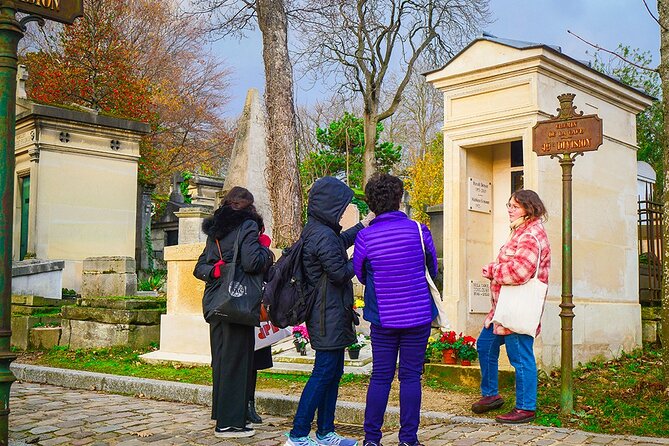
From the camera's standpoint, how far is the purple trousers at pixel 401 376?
15.4 ft

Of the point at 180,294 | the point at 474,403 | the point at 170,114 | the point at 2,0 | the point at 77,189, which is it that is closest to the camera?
the point at 2,0

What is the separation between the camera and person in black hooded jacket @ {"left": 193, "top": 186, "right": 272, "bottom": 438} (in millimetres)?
5547

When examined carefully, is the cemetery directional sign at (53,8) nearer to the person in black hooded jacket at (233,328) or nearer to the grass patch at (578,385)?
the person in black hooded jacket at (233,328)

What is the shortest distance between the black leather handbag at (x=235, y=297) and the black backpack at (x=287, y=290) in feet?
1.55

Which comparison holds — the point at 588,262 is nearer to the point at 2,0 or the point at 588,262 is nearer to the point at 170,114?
the point at 2,0

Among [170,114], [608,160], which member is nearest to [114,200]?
[608,160]

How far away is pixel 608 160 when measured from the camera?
883 cm

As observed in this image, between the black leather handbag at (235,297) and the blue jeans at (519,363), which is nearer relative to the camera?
the black leather handbag at (235,297)

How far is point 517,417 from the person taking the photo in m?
5.52

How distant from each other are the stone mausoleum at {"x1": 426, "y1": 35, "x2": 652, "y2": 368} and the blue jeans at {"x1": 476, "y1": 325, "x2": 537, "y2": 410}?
1653 millimetres

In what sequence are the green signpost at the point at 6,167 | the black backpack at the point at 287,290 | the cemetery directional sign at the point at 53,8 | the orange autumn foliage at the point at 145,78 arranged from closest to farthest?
the green signpost at the point at 6,167 → the cemetery directional sign at the point at 53,8 → the black backpack at the point at 287,290 → the orange autumn foliage at the point at 145,78

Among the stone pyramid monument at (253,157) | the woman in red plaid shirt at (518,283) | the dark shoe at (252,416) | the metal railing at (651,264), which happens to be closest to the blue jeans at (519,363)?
the woman in red plaid shirt at (518,283)

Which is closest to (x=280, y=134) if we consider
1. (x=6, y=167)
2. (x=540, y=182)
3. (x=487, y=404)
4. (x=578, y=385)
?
(x=540, y=182)

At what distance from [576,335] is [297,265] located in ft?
14.5
